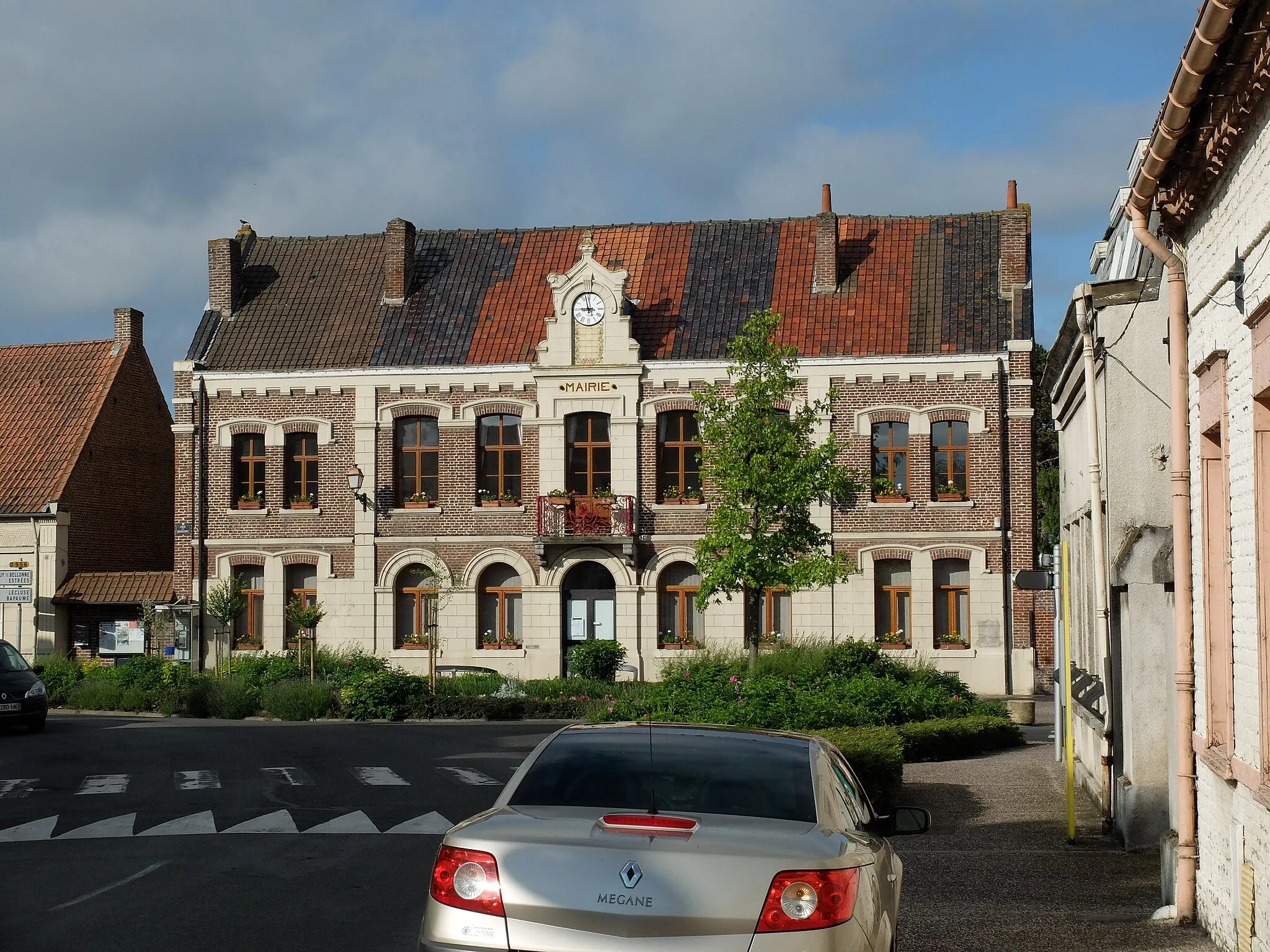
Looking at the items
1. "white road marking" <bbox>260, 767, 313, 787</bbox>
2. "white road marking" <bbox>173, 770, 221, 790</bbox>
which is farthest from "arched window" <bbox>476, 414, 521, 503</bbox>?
"white road marking" <bbox>173, 770, 221, 790</bbox>

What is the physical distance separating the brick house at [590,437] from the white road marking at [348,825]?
21.4 metres

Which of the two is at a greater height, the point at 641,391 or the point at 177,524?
the point at 641,391

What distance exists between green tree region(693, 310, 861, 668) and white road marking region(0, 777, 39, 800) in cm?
1449

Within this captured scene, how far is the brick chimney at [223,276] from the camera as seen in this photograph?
39.5 metres

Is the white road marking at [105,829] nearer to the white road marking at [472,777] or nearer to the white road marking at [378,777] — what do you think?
the white road marking at [378,777]

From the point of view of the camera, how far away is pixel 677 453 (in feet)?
119

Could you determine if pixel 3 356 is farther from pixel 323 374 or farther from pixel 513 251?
pixel 513 251

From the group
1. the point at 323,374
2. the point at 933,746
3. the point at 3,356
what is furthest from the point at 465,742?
the point at 3,356

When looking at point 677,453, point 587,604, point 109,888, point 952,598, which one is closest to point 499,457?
point 587,604

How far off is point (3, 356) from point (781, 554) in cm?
2599

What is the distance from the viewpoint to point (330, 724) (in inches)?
1049

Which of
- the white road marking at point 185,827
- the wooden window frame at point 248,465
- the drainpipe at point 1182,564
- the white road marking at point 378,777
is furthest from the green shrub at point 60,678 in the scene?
the drainpipe at point 1182,564

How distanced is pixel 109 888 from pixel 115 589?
97.9ft

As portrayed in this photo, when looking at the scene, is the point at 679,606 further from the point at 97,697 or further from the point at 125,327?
the point at 125,327
